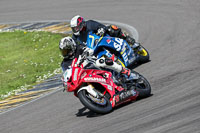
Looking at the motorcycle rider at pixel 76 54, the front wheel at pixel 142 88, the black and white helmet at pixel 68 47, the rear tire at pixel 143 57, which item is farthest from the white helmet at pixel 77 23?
the front wheel at pixel 142 88

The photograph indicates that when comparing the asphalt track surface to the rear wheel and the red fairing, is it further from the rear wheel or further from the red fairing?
the red fairing

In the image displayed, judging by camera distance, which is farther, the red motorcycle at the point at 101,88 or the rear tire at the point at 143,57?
the rear tire at the point at 143,57

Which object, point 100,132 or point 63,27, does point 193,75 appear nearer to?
point 100,132

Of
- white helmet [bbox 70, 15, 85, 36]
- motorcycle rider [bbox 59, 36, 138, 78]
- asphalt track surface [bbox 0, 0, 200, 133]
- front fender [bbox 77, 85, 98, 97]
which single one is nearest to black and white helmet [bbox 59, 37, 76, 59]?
motorcycle rider [bbox 59, 36, 138, 78]

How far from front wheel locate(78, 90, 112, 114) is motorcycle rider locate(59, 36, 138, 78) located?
2.17ft

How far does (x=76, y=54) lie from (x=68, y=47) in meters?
0.24

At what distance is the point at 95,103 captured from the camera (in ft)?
26.3

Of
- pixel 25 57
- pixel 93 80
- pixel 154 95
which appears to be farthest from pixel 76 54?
pixel 25 57

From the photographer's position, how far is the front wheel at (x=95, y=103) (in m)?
7.86

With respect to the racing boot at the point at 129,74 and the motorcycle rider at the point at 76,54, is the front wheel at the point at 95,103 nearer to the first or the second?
the motorcycle rider at the point at 76,54

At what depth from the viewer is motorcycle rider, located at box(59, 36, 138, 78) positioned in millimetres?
8391

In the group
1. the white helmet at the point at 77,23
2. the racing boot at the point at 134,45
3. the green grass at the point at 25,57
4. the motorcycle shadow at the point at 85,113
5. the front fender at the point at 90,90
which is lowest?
the green grass at the point at 25,57

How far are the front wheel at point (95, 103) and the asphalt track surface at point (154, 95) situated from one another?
0.16 metres

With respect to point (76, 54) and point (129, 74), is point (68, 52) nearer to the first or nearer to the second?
point (76, 54)
